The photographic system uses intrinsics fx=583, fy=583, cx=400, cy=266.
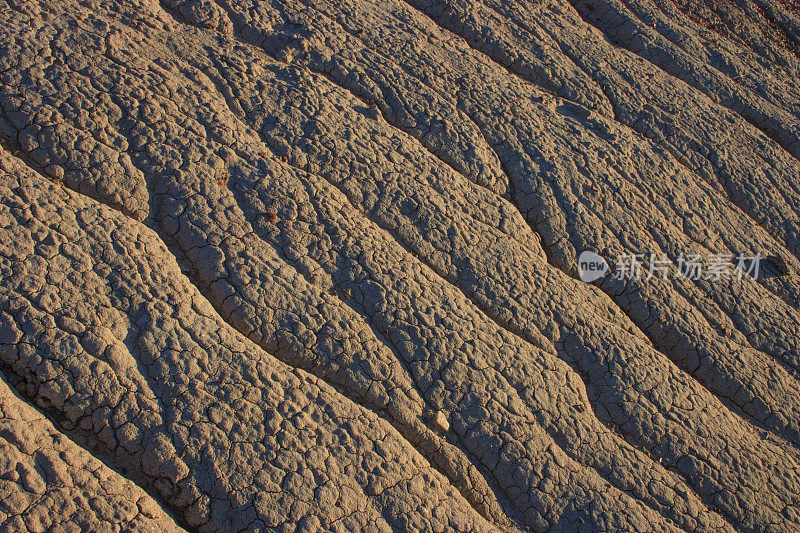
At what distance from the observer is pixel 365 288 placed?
2.04 m

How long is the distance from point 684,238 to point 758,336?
20.1 inches

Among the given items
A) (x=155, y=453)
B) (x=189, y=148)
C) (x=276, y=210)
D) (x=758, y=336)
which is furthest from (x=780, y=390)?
(x=189, y=148)

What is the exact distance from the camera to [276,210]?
6.95 feet

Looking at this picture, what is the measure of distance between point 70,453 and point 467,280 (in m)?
1.38

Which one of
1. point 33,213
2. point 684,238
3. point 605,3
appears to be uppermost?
point 605,3

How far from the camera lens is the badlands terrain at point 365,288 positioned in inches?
63.9

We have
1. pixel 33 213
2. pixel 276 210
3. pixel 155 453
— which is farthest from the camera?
pixel 276 210

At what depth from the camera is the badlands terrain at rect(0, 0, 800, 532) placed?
162 centimetres

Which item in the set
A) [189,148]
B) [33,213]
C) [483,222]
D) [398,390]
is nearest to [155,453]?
[398,390]

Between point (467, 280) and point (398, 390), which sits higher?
point (467, 280)

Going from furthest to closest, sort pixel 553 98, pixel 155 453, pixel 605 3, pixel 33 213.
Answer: pixel 605 3 < pixel 553 98 < pixel 33 213 < pixel 155 453

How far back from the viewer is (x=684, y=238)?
264 centimetres

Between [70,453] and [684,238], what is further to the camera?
[684,238]

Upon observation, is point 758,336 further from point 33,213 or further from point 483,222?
point 33,213
